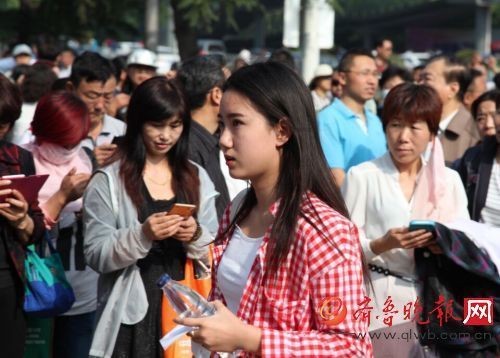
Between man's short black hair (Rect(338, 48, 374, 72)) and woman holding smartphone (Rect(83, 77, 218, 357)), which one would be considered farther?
man's short black hair (Rect(338, 48, 374, 72))

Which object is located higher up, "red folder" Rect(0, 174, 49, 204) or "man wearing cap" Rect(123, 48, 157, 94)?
"man wearing cap" Rect(123, 48, 157, 94)

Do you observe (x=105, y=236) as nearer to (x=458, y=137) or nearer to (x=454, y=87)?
(x=458, y=137)

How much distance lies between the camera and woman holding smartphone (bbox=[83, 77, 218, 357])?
459 centimetres

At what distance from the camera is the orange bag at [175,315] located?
4.58 m

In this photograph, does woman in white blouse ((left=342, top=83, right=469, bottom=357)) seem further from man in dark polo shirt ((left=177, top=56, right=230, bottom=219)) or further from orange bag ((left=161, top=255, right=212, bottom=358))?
man in dark polo shirt ((left=177, top=56, right=230, bottom=219))

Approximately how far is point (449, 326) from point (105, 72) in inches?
146

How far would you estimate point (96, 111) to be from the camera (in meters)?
6.97

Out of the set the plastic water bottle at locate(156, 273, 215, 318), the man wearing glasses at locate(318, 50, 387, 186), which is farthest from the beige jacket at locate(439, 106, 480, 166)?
the plastic water bottle at locate(156, 273, 215, 318)

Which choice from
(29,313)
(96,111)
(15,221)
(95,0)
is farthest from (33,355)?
(95,0)

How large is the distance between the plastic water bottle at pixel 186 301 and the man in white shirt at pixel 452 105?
15.0 ft

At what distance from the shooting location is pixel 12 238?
15.4ft

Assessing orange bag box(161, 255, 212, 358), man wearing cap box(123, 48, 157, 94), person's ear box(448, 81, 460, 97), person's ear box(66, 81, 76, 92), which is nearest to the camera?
orange bag box(161, 255, 212, 358)

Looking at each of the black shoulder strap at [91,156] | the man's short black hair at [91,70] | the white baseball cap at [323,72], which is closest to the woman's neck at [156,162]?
the black shoulder strap at [91,156]

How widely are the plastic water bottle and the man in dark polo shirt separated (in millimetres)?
2847
